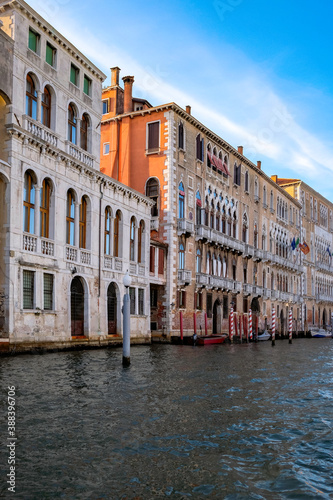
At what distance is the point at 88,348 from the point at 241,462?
16.0 metres

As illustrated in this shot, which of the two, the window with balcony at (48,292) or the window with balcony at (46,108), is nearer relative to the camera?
the window with balcony at (48,292)

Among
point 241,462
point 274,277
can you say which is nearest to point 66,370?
point 241,462

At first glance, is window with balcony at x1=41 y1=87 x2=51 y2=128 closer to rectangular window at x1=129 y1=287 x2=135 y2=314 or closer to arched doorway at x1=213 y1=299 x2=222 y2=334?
rectangular window at x1=129 y1=287 x2=135 y2=314

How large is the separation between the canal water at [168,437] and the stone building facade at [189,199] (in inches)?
727

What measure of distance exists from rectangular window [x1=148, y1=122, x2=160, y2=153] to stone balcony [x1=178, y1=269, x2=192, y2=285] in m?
6.92

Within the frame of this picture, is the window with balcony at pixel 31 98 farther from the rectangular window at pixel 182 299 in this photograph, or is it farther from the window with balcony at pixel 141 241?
the rectangular window at pixel 182 299

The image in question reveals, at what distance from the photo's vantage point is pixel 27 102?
1869cm

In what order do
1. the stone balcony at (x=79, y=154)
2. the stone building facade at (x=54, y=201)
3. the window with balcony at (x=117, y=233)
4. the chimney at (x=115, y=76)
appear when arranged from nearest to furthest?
the stone building facade at (x=54, y=201), the stone balcony at (x=79, y=154), the window with balcony at (x=117, y=233), the chimney at (x=115, y=76)

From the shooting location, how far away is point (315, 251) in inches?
2315

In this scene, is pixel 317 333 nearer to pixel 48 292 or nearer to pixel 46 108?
pixel 48 292

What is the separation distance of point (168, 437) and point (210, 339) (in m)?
23.0

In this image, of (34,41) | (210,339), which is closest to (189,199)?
(210,339)

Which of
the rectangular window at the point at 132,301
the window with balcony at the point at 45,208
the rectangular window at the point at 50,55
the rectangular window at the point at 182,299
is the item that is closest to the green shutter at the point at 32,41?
the rectangular window at the point at 50,55

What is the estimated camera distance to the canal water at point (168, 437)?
4645 millimetres
